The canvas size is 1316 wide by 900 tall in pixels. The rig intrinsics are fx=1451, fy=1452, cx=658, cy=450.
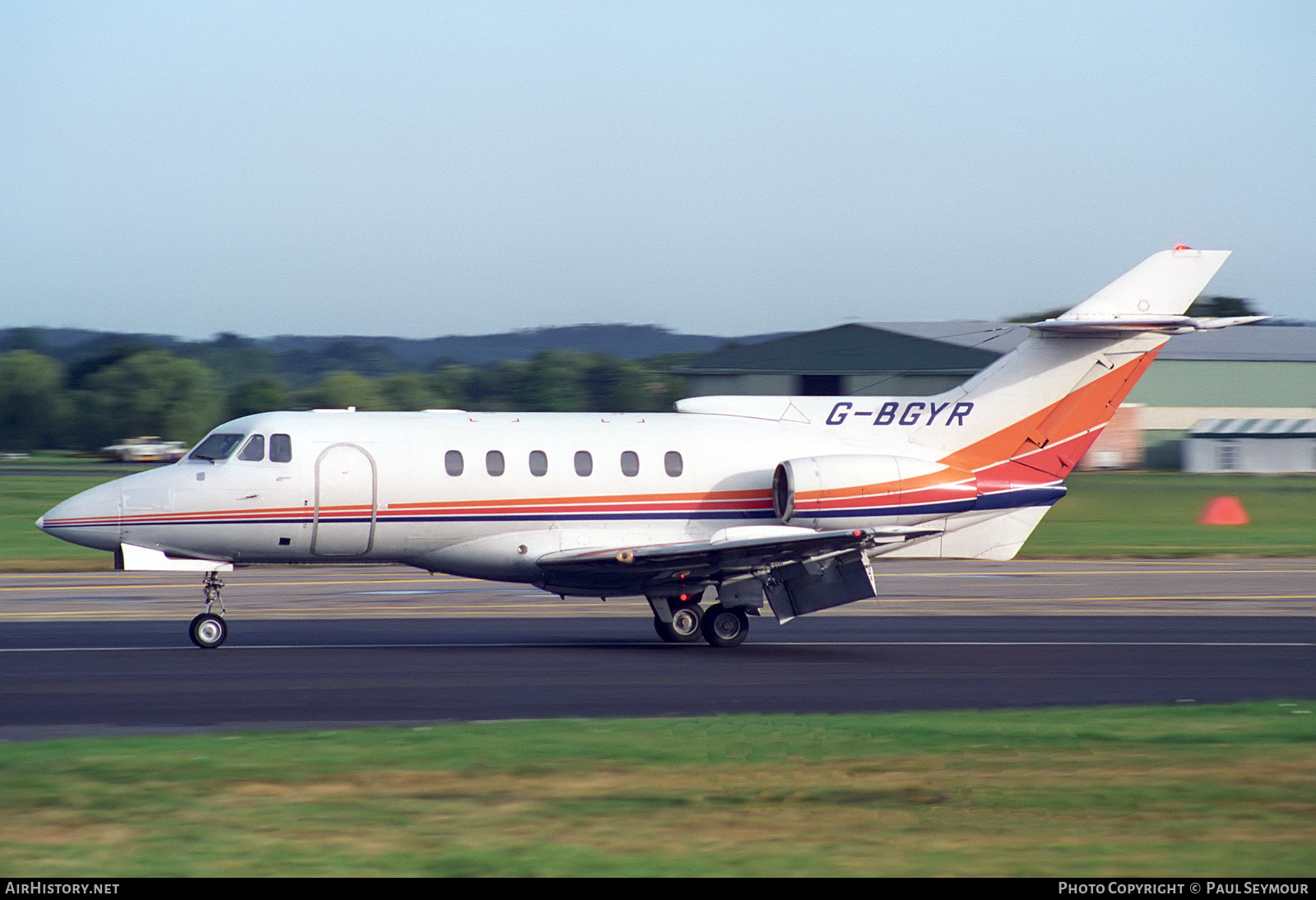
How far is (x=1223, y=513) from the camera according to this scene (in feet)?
145

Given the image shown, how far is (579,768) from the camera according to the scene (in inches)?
415

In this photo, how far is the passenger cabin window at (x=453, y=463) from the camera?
19.0 metres

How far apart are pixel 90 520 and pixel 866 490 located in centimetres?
1004

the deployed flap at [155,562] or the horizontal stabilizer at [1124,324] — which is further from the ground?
the horizontal stabilizer at [1124,324]

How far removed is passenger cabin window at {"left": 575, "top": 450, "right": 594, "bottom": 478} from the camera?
63.8 feet

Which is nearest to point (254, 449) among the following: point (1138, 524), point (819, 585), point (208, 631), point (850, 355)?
point (208, 631)

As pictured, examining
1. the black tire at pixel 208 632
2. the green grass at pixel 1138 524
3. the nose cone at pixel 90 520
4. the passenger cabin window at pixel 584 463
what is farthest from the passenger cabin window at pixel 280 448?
the green grass at pixel 1138 524

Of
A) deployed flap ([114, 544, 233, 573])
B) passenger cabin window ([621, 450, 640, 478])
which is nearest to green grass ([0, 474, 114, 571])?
deployed flap ([114, 544, 233, 573])

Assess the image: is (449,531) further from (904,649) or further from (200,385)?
(200,385)

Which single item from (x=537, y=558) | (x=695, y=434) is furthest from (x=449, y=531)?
(x=695, y=434)

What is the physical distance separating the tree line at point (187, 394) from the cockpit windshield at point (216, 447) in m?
70.7

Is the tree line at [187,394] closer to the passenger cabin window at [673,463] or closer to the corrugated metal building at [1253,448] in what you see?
the corrugated metal building at [1253,448]

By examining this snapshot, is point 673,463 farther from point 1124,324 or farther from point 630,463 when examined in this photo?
point 1124,324

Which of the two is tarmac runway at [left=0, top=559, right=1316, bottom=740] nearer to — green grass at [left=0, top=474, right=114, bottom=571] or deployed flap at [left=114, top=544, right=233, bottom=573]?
deployed flap at [left=114, top=544, right=233, bottom=573]
